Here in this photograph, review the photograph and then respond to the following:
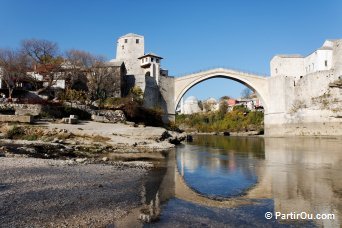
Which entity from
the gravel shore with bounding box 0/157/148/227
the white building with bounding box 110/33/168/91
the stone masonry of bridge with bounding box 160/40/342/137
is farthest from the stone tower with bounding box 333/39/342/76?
the gravel shore with bounding box 0/157/148/227

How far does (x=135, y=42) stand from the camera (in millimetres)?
47656

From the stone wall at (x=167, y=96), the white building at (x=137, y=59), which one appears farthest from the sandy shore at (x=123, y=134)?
the stone wall at (x=167, y=96)

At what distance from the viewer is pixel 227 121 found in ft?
241

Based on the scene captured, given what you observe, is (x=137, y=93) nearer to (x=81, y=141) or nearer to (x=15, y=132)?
(x=81, y=141)

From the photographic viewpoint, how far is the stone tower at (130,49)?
46.0 metres

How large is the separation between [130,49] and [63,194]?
1667 inches

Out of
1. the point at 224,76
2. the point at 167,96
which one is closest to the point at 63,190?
the point at 167,96

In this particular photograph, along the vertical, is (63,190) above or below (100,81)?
below

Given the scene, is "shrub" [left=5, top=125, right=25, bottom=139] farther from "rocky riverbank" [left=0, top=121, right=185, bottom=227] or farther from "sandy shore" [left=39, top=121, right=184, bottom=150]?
"rocky riverbank" [left=0, top=121, right=185, bottom=227]

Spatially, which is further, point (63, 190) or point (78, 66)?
point (78, 66)

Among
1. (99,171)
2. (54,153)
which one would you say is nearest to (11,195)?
(99,171)

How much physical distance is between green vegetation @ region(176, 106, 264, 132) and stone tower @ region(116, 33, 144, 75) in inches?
1118

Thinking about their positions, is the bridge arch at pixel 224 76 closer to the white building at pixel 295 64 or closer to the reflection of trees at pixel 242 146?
the white building at pixel 295 64

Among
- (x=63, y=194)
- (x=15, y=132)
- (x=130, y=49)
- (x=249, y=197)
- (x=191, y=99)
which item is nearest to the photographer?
(x=63, y=194)
